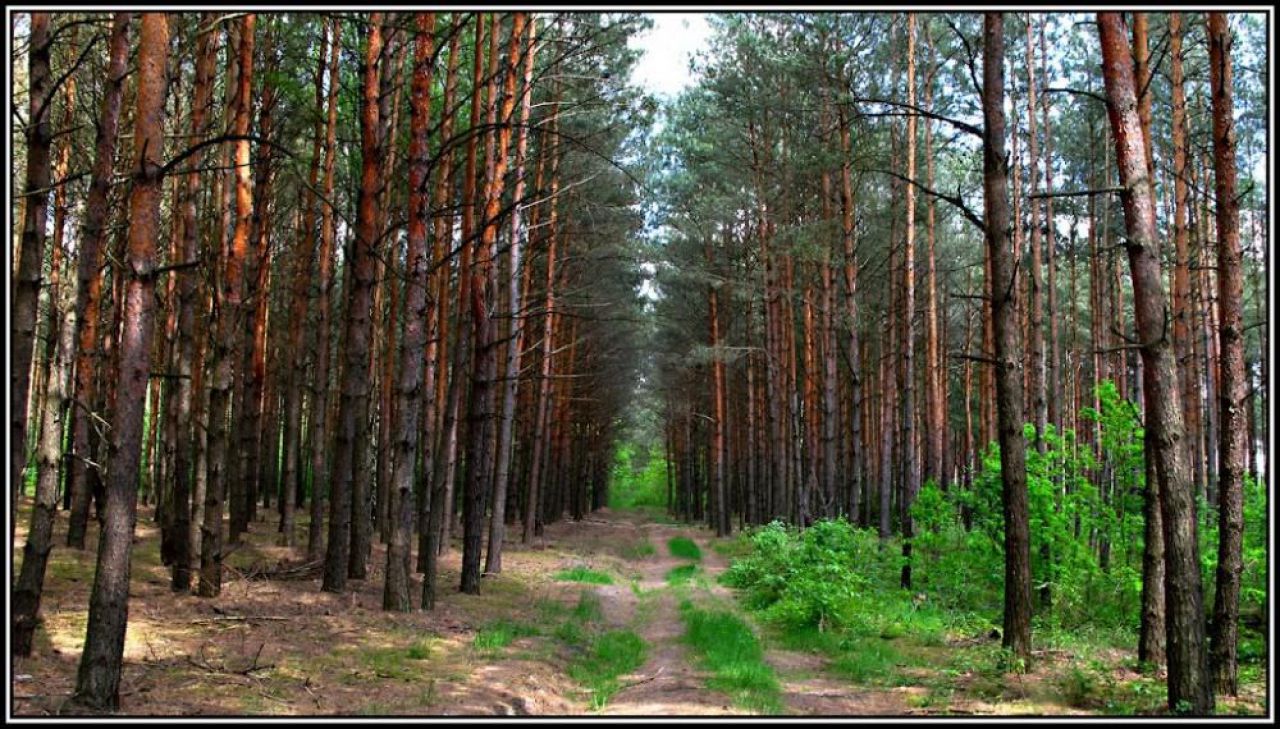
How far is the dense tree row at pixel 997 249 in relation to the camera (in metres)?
6.94

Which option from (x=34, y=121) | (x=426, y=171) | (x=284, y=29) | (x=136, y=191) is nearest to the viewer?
(x=136, y=191)

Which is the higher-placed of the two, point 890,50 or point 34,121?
point 890,50

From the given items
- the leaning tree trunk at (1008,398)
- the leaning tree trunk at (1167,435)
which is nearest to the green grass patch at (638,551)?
the leaning tree trunk at (1008,398)

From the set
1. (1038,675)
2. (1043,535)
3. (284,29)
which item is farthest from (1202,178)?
(284,29)

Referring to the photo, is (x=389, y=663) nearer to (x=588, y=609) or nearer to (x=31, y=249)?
(x=31, y=249)

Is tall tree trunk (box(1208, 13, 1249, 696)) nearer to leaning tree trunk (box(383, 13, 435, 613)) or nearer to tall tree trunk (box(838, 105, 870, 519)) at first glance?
leaning tree trunk (box(383, 13, 435, 613))

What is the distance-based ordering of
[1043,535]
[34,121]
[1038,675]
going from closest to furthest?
[34,121], [1038,675], [1043,535]

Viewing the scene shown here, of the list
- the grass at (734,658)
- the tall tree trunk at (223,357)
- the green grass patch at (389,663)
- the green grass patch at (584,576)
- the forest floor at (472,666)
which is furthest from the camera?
the green grass patch at (584,576)

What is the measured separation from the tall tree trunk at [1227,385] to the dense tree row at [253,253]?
627 cm

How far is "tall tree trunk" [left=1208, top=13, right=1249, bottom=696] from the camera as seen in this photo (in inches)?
275

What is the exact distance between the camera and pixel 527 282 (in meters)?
21.0

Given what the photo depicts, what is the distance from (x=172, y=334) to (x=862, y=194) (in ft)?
52.8

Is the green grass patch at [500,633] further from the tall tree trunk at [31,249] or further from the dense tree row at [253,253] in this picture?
the tall tree trunk at [31,249]

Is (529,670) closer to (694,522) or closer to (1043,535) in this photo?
(1043,535)
